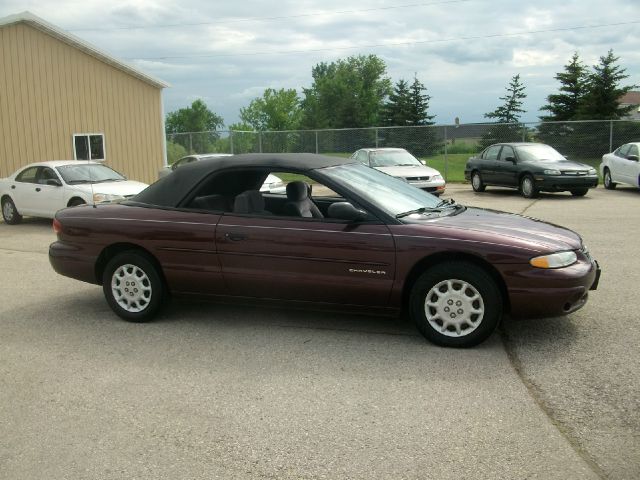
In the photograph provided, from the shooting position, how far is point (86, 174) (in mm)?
13875

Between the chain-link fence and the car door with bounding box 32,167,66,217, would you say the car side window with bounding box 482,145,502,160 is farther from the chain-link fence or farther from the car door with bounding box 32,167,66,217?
the car door with bounding box 32,167,66,217

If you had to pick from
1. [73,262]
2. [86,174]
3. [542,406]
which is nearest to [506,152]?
[86,174]

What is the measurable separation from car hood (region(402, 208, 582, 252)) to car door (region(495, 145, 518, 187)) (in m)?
13.8

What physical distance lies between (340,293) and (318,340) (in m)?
0.42

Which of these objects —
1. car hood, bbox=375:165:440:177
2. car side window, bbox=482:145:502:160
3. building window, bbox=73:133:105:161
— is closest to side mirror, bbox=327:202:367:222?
car hood, bbox=375:165:440:177

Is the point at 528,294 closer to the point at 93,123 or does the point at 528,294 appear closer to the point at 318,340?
the point at 318,340

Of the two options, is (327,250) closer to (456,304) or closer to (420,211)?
(420,211)

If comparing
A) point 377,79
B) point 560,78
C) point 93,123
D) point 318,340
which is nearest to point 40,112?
point 93,123

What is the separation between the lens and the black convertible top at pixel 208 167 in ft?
19.0

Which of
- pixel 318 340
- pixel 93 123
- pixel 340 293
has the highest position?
pixel 93 123

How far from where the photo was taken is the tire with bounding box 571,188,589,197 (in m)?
18.7

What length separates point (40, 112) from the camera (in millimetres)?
19547

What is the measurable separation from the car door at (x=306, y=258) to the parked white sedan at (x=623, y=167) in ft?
53.5

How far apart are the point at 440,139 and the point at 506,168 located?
333 inches
